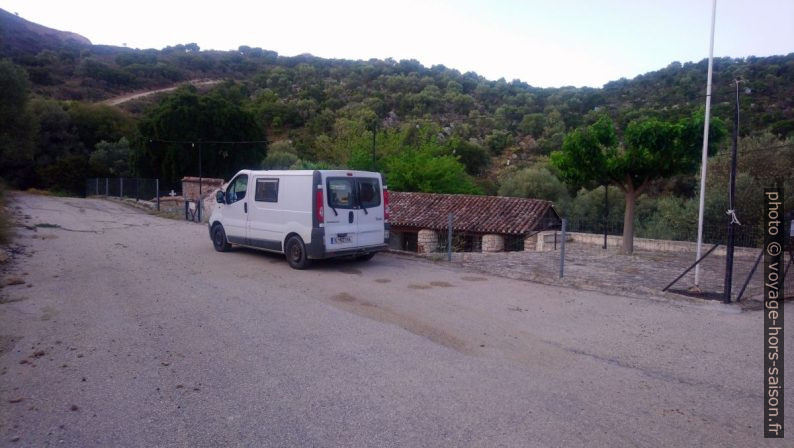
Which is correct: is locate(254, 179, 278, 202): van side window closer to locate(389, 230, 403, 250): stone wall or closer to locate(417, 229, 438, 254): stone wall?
locate(417, 229, 438, 254): stone wall

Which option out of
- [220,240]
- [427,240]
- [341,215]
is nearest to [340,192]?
[341,215]

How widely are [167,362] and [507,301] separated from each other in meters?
5.31

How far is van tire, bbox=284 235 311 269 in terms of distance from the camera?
447 inches

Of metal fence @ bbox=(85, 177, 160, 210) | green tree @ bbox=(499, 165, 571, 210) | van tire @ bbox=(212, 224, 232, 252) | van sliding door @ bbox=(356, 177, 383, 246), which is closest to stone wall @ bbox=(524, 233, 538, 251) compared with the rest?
van sliding door @ bbox=(356, 177, 383, 246)

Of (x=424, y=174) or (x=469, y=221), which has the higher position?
(x=424, y=174)

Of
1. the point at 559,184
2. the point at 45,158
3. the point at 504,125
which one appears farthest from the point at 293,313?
the point at 504,125

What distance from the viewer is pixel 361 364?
573 centimetres

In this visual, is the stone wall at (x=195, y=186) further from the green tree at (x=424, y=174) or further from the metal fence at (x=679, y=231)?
the metal fence at (x=679, y=231)

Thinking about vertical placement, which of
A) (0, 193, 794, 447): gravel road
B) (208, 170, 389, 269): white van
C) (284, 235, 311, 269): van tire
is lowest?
(0, 193, 794, 447): gravel road

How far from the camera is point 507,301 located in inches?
358

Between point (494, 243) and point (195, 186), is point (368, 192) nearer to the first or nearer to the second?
point (494, 243)

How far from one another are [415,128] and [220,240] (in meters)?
40.4

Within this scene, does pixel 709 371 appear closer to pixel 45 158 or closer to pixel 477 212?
pixel 477 212

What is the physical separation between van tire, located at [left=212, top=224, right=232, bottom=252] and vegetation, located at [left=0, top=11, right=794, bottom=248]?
935 centimetres
